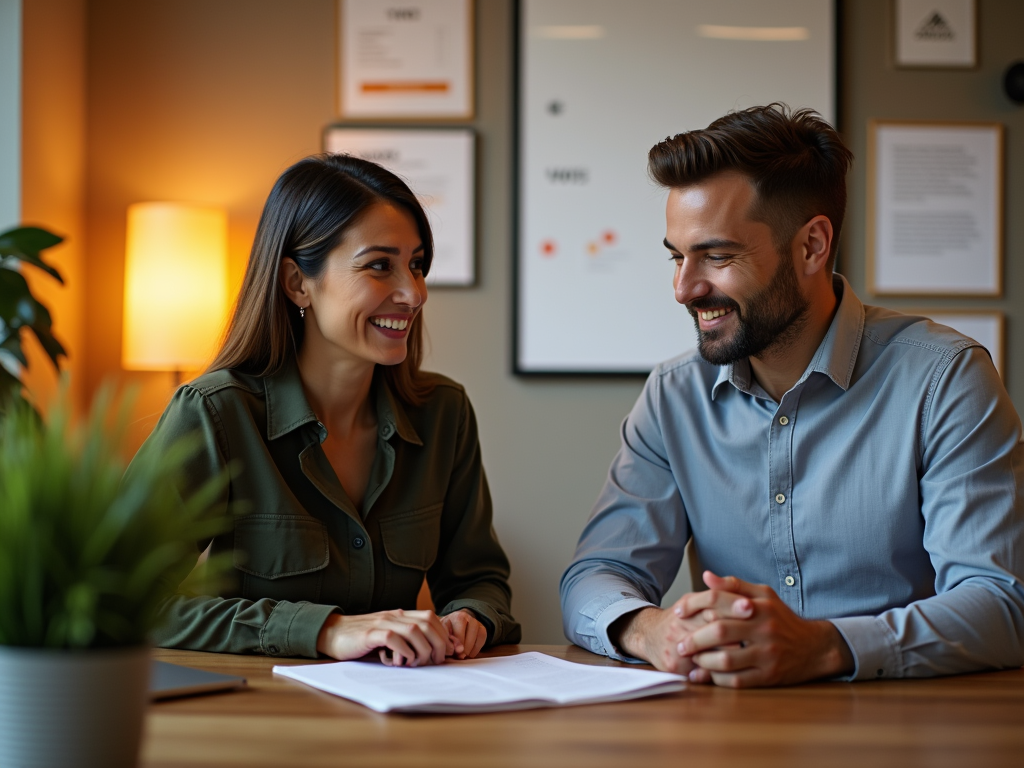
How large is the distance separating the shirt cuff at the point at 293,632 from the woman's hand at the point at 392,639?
0.05ft

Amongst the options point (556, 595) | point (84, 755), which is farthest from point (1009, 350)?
point (84, 755)

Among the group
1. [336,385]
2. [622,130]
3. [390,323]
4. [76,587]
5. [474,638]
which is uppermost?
[622,130]

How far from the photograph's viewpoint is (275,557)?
1592 mm

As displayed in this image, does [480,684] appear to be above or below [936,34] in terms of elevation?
below

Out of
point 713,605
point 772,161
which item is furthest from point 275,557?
point 772,161

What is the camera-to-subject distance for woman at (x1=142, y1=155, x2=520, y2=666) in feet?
5.26

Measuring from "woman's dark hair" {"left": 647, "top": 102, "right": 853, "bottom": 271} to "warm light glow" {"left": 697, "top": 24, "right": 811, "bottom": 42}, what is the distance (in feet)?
5.18

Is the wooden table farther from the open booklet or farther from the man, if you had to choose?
the man

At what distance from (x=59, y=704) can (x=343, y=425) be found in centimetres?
A: 111

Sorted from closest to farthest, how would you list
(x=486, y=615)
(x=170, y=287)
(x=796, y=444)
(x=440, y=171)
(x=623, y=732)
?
(x=623, y=732) < (x=486, y=615) < (x=796, y=444) < (x=170, y=287) < (x=440, y=171)

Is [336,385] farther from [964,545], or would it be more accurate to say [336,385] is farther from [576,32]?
[576,32]

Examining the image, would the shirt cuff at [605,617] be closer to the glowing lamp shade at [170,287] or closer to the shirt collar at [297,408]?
the shirt collar at [297,408]

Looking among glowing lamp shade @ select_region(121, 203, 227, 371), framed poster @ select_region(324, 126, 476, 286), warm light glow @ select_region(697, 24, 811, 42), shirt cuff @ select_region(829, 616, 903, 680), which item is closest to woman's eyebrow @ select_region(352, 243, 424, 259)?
shirt cuff @ select_region(829, 616, 903, 680)

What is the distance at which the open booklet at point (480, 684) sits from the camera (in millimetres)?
1086
